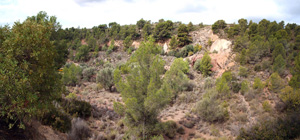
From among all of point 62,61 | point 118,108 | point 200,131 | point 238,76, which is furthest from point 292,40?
point 62,61

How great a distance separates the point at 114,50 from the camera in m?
50.8

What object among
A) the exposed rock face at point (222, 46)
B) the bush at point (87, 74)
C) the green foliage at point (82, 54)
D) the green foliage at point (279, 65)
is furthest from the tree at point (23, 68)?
the green foliage at point (82, 54)

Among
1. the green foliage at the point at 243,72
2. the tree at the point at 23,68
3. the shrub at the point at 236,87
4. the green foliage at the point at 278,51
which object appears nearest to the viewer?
the tree at the point at 23,68

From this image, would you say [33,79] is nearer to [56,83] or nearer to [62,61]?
[56,83]

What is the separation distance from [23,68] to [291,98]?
1590cm

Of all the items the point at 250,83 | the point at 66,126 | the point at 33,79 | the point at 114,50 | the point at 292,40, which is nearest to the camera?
the point at 33,79

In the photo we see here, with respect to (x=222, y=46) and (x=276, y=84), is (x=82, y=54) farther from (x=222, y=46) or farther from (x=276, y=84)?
(x=276, y=84)

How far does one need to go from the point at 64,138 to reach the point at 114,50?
148ft

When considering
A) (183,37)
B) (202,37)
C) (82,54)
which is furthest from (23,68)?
(82,54)

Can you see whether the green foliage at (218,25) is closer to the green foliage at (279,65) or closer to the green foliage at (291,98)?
the green foliage at (279,65)

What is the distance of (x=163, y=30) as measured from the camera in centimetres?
4462

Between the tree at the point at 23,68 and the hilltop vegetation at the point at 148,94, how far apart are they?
0.02 m

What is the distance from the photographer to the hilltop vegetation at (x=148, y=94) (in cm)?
463

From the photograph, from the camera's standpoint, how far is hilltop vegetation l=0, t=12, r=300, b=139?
15.2ft
